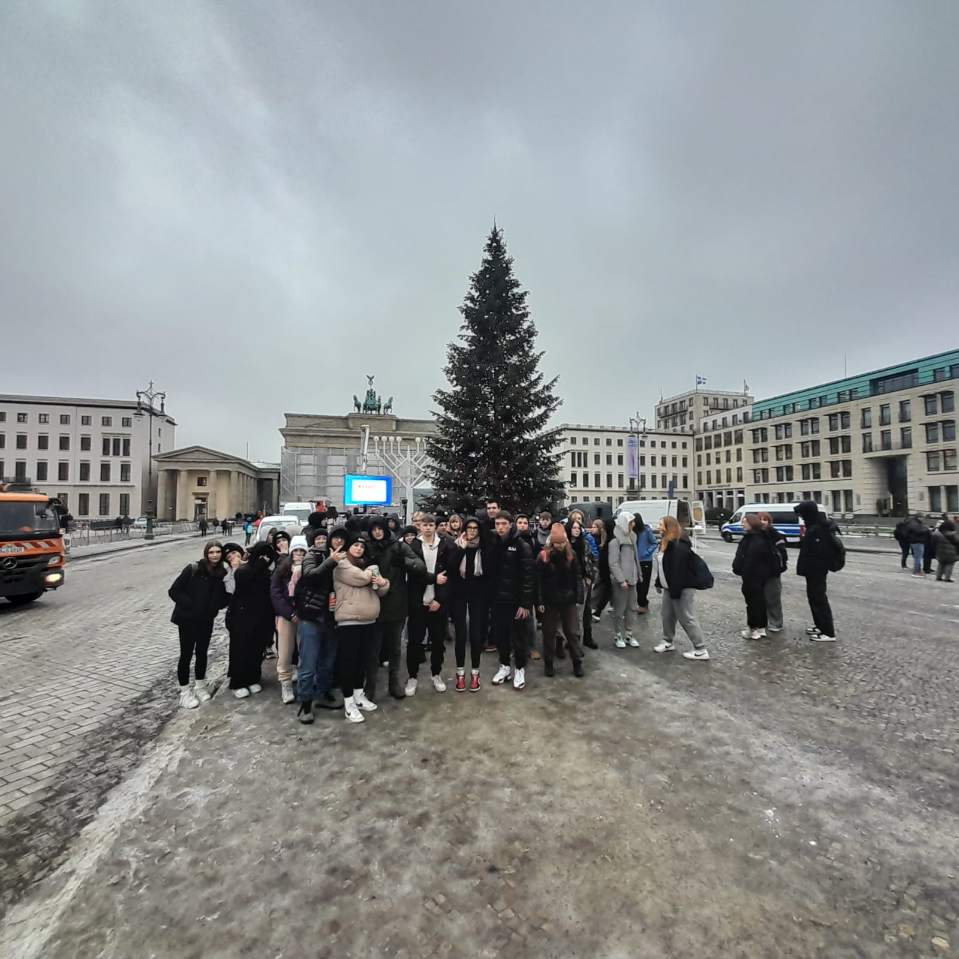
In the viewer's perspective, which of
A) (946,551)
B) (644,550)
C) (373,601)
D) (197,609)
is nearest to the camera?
(373,601)

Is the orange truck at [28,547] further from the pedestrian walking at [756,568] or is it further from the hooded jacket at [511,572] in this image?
the pedestrian walking at [756,568]

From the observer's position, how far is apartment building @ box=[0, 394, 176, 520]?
72062mm

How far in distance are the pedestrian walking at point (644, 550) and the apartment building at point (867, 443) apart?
57877mm

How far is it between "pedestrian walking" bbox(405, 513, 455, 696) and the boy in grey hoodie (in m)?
2.86

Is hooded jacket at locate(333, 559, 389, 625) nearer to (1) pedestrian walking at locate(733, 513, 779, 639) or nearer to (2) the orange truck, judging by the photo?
(1) pedestrian walking at locate(733, 513, 779, 639)

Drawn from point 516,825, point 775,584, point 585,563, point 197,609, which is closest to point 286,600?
point 197,609

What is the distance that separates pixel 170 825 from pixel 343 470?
45.0 metres

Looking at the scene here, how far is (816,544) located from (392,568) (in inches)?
260

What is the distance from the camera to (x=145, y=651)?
750cm

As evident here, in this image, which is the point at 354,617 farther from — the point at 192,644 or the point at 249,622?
the point at 192,644

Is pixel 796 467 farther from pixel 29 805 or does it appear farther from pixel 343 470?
pixel 29 805

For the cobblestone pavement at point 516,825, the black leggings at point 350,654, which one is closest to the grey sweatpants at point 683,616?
the cobblestone pavement at point 516,825

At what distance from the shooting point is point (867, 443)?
5712 cm

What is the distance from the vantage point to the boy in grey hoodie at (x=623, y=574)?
7.29m
